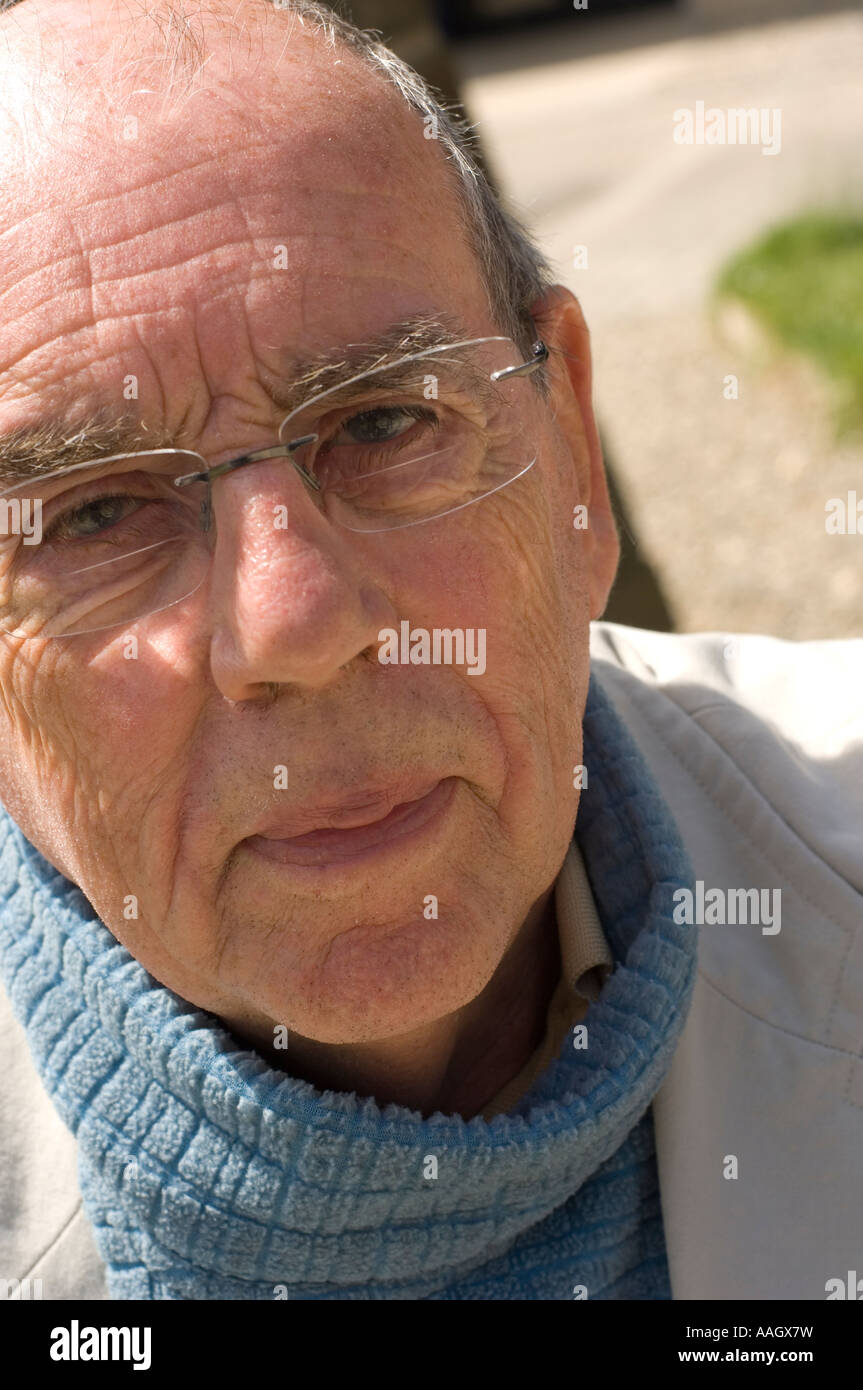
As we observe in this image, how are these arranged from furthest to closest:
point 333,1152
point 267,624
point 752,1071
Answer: point 752,1071, point 333,1152, point 267,624

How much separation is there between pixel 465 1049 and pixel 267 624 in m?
0.90

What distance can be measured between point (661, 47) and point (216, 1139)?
11.8 m

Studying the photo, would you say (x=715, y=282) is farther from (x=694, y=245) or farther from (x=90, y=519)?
(x=90, y=519)

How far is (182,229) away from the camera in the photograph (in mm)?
1812

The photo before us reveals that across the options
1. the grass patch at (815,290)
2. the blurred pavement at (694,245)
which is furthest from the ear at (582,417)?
the grass patch at (815,290)

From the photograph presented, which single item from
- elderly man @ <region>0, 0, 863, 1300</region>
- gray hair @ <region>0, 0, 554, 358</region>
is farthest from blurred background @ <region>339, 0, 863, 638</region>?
elderly man @ <region>0, 0, 863, 1300</region>

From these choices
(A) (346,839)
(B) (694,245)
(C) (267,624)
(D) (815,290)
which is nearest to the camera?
(C) (267,624)

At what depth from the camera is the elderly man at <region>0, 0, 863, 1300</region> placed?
1.81m

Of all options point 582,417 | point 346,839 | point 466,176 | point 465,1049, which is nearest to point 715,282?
point 582,417

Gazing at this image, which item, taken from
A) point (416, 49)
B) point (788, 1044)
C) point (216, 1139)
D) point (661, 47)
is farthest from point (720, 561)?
point (661, 47)

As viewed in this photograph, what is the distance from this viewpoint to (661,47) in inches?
474

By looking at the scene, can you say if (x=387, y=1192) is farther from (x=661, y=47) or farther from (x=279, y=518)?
(x=661, y=47)

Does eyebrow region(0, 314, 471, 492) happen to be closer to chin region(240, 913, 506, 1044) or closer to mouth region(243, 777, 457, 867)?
mouth region(243, 777, 457, 867)

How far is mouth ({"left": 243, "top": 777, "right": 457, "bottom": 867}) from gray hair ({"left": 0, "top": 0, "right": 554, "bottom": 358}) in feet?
2.29
